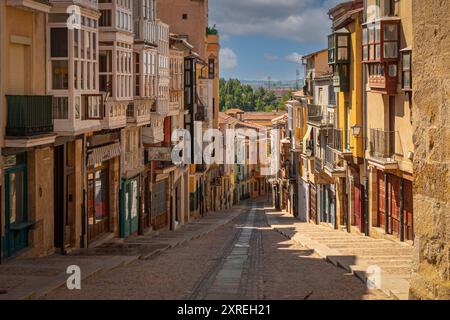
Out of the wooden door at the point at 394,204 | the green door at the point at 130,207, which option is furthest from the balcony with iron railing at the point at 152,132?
the wooden door at the point at 394,204

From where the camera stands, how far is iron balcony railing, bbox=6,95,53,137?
56.7 ft

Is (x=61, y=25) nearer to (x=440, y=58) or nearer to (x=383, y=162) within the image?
(x=383, y=162)

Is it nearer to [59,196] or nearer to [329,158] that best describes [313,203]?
[329,158]

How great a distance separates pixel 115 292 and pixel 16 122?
5.47 meters

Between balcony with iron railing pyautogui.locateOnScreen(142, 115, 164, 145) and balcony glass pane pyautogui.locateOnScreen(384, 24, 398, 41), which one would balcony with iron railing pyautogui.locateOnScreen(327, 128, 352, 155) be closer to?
balcony with iron railing pyautogui.locateOnScreen(142, 115, 164, 145)

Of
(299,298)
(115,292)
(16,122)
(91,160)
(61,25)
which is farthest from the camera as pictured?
(91,160)

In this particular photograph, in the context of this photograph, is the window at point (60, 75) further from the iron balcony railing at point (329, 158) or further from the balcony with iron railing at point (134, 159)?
the iron balcony railing at point (329, 158)

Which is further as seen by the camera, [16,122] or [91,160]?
[91,160]

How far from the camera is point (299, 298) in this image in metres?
12.7

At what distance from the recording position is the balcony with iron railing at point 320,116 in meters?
39.1

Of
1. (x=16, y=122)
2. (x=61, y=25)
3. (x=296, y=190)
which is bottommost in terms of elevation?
(x=296, y=190)
